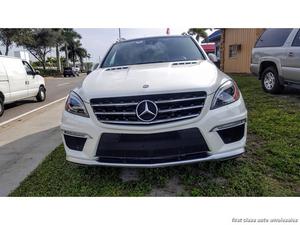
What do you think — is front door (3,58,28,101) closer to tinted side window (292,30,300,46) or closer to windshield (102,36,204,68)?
windshield (102,36,204,68)

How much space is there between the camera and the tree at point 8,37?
95.0 feet

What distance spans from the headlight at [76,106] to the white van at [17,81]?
5.74 metres

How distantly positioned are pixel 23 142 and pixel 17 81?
4728mm

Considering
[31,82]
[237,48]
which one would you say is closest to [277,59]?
[31,82]

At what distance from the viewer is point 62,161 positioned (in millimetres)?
3912

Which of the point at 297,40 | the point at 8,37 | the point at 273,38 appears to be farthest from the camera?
the point at 8,37

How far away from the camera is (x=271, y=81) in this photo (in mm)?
7562

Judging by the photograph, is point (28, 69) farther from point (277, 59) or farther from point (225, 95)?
point (225, 95)

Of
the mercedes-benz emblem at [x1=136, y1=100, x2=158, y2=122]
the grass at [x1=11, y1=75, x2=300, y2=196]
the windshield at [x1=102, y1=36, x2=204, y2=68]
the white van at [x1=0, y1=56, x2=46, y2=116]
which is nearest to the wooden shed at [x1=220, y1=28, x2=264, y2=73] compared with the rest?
the white van at [x1=0, y1=56, x2=46, y2=116]

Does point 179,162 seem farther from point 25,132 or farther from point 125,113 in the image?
point 25,132
